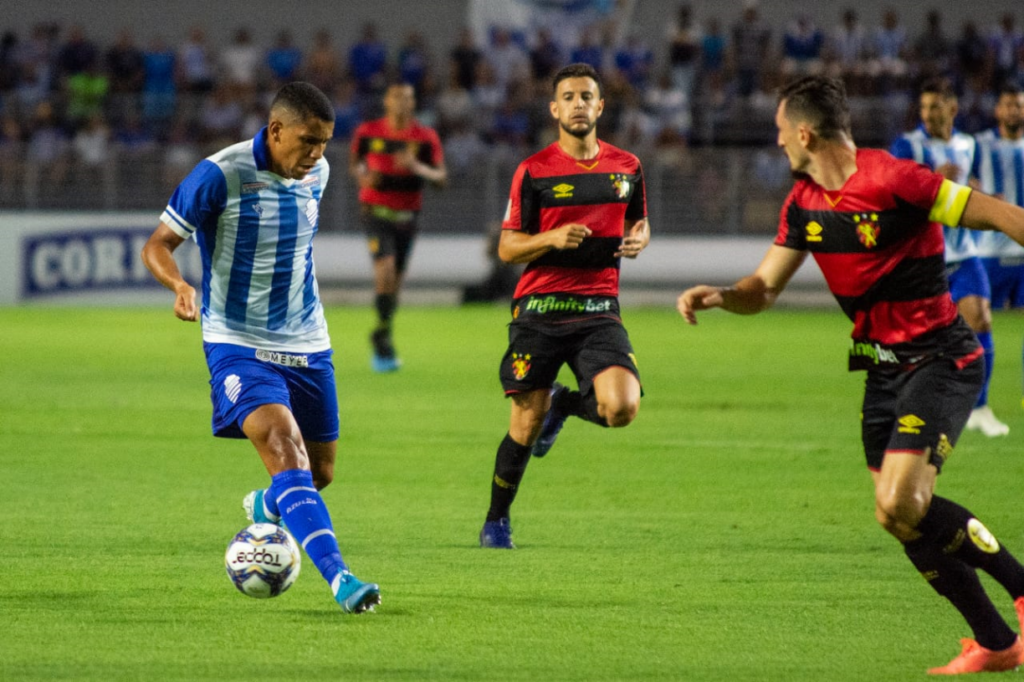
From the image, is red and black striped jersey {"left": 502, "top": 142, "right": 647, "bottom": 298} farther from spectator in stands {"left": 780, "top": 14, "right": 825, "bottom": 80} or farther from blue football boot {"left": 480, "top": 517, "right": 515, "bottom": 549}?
spectator in stands {"left": 780, "top": 14, "right": 825, "bottom": 80}

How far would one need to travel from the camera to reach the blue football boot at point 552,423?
306 inches

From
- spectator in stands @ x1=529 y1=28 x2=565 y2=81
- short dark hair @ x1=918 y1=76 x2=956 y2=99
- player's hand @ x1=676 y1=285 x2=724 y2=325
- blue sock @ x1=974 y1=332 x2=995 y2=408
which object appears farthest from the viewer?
spectator in stands @ x1=529 y1=28 x2=565 y2=81

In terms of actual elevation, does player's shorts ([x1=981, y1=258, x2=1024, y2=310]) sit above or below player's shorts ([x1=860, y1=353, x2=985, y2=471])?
below

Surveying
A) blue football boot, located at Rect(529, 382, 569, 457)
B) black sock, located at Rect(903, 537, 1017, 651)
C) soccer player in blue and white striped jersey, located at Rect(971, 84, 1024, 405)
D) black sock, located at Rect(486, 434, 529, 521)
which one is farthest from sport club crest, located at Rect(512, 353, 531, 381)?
soccer player in blue and white striped jersey, located at Rect(971, 84, 1024, 405)

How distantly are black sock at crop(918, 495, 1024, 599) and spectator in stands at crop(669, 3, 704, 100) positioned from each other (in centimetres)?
2052

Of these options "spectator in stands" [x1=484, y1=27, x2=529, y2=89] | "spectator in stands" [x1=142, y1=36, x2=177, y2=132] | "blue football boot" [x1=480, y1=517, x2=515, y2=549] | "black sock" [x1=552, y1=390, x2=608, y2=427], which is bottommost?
"spectator in stands" [x1=142, y1=36, x2=177, y2=132]

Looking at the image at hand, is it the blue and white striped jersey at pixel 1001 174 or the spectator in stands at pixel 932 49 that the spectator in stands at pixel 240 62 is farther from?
the blue and white striped jersey at pixel 1001 174

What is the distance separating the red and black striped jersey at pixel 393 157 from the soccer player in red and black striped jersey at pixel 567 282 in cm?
782

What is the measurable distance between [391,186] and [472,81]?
10.7m

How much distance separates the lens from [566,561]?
22.4 ft

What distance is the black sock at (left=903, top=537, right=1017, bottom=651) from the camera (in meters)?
4.98

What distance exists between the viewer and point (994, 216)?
4910 mm

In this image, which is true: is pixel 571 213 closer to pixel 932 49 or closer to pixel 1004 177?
pixel 1004 177

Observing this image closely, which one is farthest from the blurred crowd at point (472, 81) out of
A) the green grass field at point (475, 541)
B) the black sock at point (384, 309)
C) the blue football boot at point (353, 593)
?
the blue football boot at point (353, 593)
